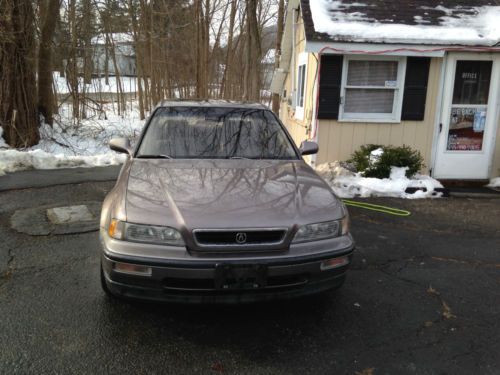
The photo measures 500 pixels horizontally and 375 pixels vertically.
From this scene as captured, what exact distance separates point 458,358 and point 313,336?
965 millimetres

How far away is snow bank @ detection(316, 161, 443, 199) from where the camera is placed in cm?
754

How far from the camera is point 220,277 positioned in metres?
2.87

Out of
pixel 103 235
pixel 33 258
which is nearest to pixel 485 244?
pixel 103 235

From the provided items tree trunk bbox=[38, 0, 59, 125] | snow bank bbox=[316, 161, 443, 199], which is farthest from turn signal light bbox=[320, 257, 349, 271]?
tree trunk bbox=[38, 0, 59, 125]

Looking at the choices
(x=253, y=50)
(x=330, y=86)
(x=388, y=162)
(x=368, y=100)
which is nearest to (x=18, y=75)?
(x=330, y=86)

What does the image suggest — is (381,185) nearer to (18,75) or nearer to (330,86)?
(330,86)

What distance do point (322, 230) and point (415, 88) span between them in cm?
595

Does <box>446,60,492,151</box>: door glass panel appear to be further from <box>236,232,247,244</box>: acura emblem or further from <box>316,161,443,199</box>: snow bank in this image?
<box>236,232,247,244</box>: acura emblem

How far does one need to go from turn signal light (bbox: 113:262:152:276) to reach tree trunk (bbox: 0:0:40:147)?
8.87m

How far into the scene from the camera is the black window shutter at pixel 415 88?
26.4 ft

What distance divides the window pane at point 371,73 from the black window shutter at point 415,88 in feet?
0.86

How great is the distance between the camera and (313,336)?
320 cm

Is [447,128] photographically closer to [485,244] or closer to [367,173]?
[367,173]

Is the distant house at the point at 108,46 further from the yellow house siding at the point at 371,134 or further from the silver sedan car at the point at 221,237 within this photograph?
the silver sedan car at the point at 221,237
